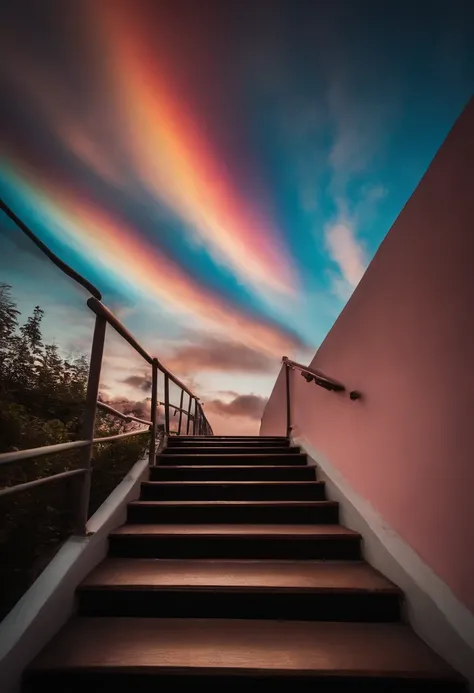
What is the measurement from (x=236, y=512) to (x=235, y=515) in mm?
16

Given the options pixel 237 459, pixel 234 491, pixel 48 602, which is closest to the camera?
pixel 48 602

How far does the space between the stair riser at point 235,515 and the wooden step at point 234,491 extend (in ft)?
0.60

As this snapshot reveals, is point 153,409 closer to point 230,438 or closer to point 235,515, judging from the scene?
point 235,515

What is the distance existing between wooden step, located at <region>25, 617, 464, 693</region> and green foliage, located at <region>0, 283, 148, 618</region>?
0.98 ft

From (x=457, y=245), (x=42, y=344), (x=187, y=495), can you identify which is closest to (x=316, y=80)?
(x=457, y=245)

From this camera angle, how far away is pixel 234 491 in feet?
6.33

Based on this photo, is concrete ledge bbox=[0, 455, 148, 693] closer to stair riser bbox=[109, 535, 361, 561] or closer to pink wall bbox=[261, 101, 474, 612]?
stair riser bbox=[109, 535, 361, 561]

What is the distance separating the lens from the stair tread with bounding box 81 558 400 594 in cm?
117

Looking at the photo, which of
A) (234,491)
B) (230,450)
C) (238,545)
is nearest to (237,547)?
(238,545)

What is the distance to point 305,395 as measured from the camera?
287cm

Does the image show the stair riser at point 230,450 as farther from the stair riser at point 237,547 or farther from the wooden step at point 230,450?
the stair riser at point 237,547

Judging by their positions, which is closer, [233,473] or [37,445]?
[37,445]

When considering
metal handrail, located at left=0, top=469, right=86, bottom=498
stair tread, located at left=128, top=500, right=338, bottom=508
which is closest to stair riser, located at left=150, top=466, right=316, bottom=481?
stair tread, located at left=128, top=500, right=338, bottom=508

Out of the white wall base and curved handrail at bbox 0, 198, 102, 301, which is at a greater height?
curved handrail at bbox 0, 198, 102, 301
